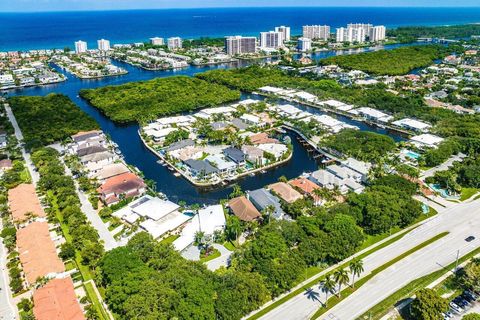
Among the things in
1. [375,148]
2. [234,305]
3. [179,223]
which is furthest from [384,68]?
[234,305]

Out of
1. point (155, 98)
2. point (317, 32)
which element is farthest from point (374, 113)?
point (317, 32)

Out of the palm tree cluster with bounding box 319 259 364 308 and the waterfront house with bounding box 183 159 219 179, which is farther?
the waterfront house with bounding box 183 159 219 179

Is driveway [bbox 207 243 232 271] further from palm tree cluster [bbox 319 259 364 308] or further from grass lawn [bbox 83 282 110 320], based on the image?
grass lawn [bbox 83 282 110 320]

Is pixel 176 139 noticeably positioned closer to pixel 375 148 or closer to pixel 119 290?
pixel 375 148

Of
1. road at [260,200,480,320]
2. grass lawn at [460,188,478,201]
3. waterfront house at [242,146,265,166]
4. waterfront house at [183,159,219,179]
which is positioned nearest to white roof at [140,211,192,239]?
waterfront house at [183,159,219,179]

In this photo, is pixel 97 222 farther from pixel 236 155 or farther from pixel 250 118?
pixel 250 118

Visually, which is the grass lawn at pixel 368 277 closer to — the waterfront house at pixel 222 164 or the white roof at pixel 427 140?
the waterfront house at pixel 222 164

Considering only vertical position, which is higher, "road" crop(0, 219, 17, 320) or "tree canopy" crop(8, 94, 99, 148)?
"tree canopy" crop(8, 94, 99, 148)
